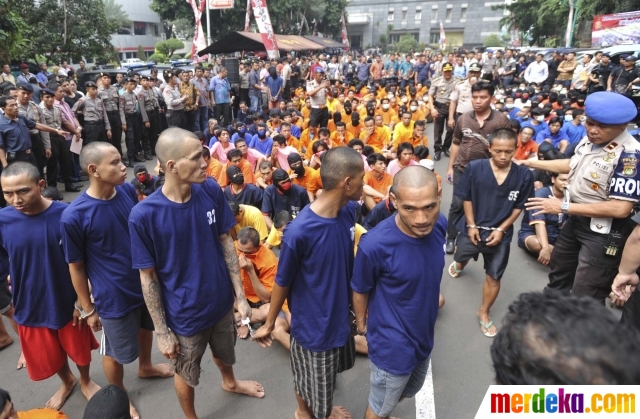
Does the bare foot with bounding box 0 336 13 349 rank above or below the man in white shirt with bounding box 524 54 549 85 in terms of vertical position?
below

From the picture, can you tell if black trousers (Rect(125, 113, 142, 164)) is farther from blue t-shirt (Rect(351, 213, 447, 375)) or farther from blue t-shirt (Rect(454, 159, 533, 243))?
blue t-shirt (Rect(351, 213, 447, 375))

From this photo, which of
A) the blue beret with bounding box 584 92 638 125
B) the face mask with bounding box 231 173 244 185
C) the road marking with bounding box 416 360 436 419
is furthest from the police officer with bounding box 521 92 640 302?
the face mask with bounding box 231 173 244 185

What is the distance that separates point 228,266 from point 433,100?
716 centimetres

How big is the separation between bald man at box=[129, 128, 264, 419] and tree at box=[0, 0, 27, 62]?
874 centimetres

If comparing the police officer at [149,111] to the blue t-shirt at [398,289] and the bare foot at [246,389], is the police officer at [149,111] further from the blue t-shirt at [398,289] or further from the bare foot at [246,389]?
the blue t-shirt at [398,289]

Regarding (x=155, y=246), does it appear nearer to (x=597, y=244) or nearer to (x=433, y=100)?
(x=597, y=244)

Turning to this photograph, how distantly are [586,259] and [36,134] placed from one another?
23.8 ft

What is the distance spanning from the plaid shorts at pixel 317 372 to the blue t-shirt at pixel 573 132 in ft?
21.2

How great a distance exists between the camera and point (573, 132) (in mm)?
7184

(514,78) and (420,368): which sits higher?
(514,78)

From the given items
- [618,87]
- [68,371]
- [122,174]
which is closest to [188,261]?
[122,174]

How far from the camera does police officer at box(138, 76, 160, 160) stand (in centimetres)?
908

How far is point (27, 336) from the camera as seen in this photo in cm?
269

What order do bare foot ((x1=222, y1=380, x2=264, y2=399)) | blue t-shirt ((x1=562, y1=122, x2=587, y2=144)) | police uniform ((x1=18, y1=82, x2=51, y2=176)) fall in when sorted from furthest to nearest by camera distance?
1. blue t-shirt ((x1=562, y1=122, x2=587, y2=144))
2. police uniform ((x1=18, y1=82, x2=51, y2=176))
3. bare foot ((x1=222, y1=380, x2=264, y2=399))
